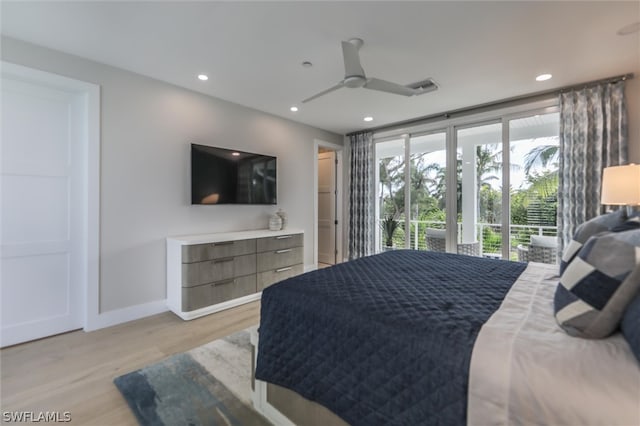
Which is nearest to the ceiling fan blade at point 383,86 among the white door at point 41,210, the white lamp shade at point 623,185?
the white lamp shade at point 623,185

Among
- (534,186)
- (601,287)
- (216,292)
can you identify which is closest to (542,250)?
(534,186)

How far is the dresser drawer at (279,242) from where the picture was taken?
3.50 m

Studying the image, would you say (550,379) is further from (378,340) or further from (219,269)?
(219,269)

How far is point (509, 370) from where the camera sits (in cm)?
82

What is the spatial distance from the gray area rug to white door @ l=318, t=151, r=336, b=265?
3411 millimetres

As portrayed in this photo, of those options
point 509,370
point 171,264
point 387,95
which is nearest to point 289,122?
point 387,95

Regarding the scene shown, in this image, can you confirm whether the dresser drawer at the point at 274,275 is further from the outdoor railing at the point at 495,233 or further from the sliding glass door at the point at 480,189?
the sliding glass door at the point at 480,189

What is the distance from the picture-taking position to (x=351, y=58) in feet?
6.92

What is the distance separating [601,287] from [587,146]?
10.2ft

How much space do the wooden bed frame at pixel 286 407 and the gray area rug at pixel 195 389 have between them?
0.26 ft

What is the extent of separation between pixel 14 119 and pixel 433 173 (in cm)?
485

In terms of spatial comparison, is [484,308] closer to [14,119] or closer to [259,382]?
[259,382]

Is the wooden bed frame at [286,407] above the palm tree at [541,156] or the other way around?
the other way around

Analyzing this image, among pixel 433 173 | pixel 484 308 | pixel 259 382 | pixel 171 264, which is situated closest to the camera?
pixel 484 308
